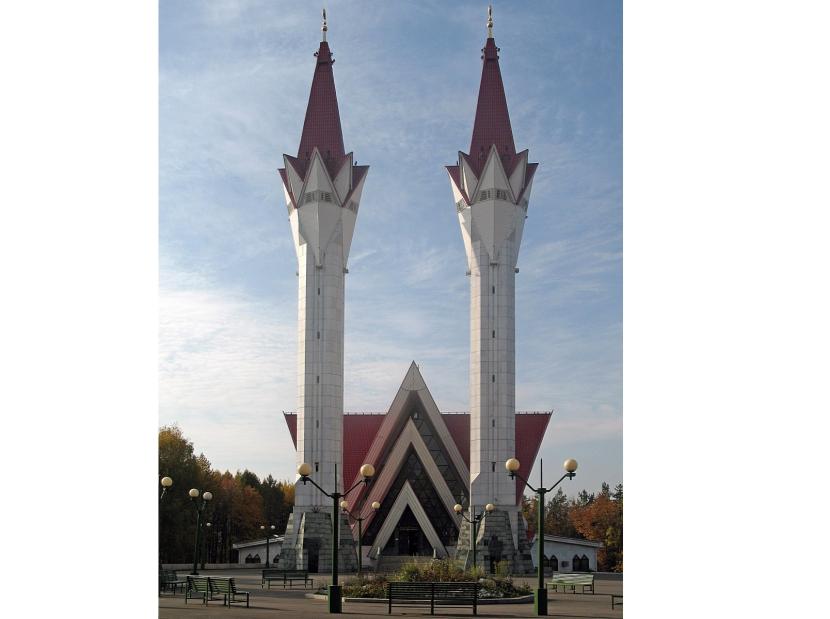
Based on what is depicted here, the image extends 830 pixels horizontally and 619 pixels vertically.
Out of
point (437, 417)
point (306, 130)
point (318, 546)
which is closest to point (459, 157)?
point (306, 130)

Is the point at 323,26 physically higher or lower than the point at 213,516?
higher

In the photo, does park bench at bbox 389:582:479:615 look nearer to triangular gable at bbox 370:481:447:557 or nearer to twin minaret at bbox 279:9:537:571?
twin minaret at bbox 279:9:537:571

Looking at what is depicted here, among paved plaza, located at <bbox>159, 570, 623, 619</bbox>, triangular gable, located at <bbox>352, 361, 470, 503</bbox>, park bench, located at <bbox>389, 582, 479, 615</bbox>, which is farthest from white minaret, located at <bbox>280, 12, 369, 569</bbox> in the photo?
park bench, located at <bbox>389, 582, 479, 615</bbox>

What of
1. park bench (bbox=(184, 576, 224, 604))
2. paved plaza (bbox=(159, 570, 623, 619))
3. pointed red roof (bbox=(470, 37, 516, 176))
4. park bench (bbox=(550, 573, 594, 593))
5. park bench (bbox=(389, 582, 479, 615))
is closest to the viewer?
paved plaza (bbox=(159, 570, 623, 619))

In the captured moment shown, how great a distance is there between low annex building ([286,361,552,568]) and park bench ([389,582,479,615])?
25311mm

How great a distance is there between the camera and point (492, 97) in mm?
44844

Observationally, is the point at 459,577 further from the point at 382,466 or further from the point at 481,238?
the point at 382,466

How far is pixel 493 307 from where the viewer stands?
1665 inches

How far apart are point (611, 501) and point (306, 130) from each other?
3039 cm

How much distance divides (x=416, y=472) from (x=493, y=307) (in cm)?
1084

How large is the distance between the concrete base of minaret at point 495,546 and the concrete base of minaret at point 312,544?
17.2 feet

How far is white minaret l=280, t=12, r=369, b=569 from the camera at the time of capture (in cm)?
4219

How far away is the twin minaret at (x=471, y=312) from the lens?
4181cm

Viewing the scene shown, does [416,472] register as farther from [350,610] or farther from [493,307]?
[350,610]
